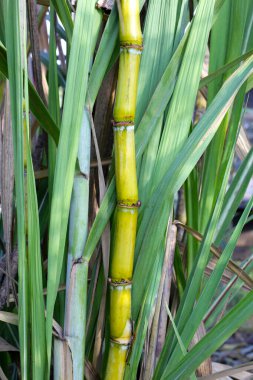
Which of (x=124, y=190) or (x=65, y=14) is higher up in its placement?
(x=65, y=14)

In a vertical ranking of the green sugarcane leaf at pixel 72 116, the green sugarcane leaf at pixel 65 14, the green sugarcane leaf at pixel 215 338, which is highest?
the green sugarcane leaf at pixel 65 14

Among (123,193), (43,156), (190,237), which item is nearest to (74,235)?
(123,193)

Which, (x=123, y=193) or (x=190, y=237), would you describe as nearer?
(x=123, y=193)

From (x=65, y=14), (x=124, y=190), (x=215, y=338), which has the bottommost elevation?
(x=215, y=338)

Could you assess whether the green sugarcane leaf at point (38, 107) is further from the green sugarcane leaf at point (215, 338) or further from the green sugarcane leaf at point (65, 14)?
the green sugarcane leaf at point (215, 338)

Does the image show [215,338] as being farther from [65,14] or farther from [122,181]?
[65,14]

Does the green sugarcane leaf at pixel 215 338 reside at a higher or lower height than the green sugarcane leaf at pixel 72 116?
lower

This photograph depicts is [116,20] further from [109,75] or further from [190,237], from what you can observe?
[190,237]

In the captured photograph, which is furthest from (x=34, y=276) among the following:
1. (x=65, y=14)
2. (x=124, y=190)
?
(x=65, y=14)

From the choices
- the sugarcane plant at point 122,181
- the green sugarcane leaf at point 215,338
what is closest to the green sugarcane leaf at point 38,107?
the sugarcane plant at point 122,181
